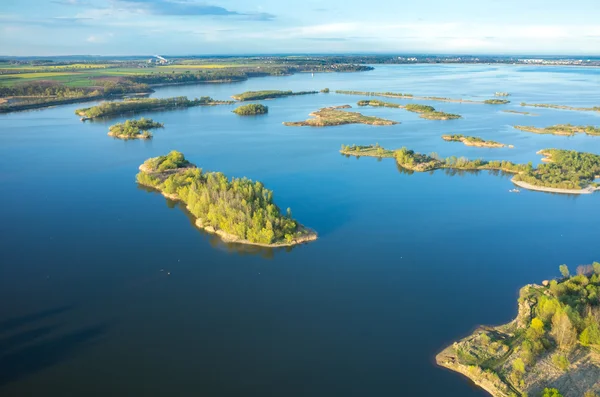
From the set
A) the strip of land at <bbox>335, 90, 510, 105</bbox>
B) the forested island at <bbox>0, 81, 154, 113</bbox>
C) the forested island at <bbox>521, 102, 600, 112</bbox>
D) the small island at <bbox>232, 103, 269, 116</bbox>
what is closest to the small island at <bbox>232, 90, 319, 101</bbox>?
the strip of land at <bbox>335, 90, 510, 105</bbox>

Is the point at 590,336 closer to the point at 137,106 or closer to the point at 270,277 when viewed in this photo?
the point at 270,277

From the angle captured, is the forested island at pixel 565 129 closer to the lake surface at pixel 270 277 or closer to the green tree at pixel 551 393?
the lake surface at pixel 270 277

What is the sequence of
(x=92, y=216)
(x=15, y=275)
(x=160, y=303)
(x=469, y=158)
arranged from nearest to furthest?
(x=160, y=303)
(x=15, y=275)
(x=92, y=216)
(x=469, y=158)

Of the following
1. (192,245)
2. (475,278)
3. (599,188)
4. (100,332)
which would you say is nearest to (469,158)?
(599,188)

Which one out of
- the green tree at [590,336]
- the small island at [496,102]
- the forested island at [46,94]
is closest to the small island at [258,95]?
the forested island at [46,94]

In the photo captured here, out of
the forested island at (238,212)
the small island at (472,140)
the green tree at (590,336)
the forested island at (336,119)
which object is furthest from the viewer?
the forested island at (336,119)

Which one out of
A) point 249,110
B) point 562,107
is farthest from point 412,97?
point 249,110

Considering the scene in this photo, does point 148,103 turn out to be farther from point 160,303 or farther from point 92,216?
point 160,303
